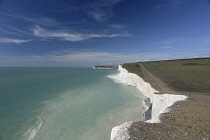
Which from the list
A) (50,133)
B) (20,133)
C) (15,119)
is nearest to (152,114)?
(50,133)

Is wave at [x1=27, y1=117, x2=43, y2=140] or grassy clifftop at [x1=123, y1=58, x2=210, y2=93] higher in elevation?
grassy clifftop at [x1=123, y1=58, x2=210, y2=93]

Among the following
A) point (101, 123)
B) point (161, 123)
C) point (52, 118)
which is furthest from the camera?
point (52, 118)

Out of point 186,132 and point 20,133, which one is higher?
point 186,132

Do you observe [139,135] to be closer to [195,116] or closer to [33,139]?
[195,116]

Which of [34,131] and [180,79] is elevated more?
[180,79]

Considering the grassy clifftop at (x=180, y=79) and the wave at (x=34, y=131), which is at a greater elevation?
the grassy clifftop at (x=180, y=79)

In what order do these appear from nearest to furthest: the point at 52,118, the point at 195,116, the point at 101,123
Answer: the point at 195,116, the point at 101,123, the point at 52,118

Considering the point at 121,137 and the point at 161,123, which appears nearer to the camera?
the point at 121,137

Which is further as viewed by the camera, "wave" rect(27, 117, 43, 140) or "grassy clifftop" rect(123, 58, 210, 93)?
"grassy clifftop" rect(123, 58, 210, 93)

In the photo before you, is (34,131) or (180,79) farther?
(180,79)

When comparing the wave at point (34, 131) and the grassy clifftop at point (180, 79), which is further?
the grassy clifftop at point (180, 79)
